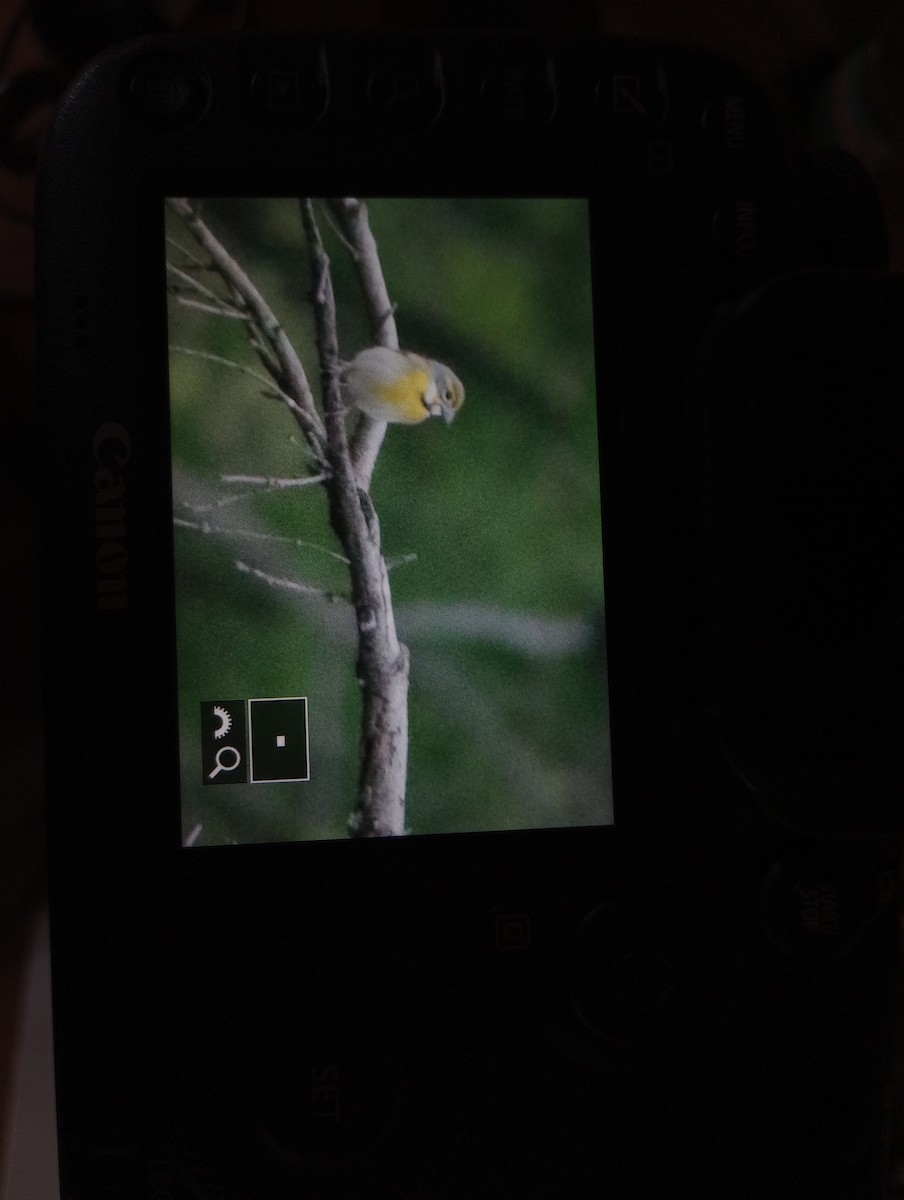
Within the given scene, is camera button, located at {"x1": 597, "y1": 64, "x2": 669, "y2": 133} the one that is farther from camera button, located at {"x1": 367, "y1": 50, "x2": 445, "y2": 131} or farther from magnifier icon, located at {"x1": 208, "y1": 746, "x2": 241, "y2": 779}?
magnifier icon, located at {"x1": 208, "y1": 746, "x2": 241, "y2": 779}

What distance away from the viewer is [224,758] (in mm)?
388

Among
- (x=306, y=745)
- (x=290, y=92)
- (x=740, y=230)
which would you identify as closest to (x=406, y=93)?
(x=290, y=92)

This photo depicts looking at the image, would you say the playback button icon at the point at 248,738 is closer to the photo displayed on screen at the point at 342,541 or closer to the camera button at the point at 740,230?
the photo displayed on screen at the point at 342,541

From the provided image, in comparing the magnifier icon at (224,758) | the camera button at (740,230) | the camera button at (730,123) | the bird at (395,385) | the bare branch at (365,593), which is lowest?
the magnifier icon at (224,758)

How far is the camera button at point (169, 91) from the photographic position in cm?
39

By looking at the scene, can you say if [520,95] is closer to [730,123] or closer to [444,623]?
[730,123]

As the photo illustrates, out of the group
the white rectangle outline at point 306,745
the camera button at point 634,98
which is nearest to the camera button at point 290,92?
the camera button at point 634,98

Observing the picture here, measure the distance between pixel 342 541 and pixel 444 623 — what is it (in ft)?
0.17

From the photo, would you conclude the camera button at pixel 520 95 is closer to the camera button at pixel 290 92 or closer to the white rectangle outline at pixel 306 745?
the camera button at pixel 290 92

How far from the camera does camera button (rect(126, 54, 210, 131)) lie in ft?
1.29

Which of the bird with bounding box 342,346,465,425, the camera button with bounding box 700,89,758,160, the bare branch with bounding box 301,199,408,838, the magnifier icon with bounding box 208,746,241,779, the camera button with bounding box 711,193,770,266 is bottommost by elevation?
the magnifier icon with bounding box 208,746,241,779

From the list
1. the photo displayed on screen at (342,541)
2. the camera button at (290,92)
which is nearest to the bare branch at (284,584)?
the photo displayed on screen at (342,541)

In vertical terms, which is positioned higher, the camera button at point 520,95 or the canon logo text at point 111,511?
the camera button at point 520,95


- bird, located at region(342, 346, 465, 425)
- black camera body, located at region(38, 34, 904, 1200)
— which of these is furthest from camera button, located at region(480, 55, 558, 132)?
bird, located at region(342, 346, 465, 425)
